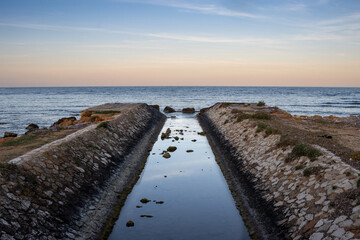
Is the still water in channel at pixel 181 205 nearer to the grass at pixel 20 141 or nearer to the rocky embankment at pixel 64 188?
the rocky embankment at pixel 64 188

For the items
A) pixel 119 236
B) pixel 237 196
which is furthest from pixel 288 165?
pixel 119 236

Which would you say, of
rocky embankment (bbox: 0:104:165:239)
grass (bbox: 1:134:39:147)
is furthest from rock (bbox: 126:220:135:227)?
grass (bbox: 1:134:39:147)

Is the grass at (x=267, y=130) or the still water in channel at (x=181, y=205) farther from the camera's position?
the grass at (x=267, y=130)

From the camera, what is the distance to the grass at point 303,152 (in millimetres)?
12627

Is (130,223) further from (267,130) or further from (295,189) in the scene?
(267,130)

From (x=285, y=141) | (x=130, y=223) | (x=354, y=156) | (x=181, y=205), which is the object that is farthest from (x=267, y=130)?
(x=130, y=223)

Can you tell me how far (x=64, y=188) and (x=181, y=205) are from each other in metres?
5.70

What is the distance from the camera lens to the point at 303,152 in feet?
43.7

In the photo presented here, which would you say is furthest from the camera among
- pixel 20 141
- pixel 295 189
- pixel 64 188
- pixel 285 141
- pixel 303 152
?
pixel 20 141

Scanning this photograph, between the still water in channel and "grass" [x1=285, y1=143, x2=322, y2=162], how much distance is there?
392 centimetres

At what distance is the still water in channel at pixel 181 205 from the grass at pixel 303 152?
12.9 ft

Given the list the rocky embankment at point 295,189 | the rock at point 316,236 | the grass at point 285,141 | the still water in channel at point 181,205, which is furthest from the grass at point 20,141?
the rock at point 316,236

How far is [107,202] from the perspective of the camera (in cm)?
1341

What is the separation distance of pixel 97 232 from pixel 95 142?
30.0 feet
